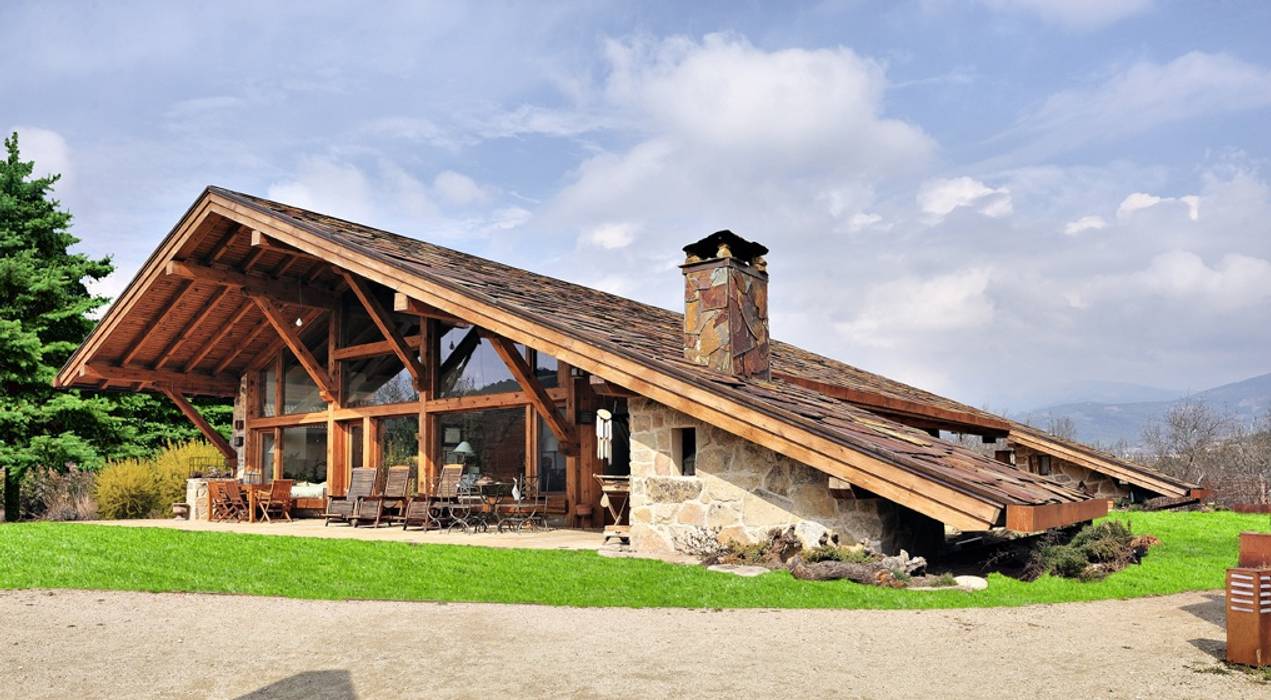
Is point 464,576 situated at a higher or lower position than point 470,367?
Answer: lower

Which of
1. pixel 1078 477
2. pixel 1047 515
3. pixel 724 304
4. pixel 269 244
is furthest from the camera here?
pixel 1078 477

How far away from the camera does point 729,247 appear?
10.0m

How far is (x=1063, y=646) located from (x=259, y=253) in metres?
11.7

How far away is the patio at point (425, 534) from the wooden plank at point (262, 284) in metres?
3.32

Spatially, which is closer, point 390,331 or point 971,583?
point 971,583

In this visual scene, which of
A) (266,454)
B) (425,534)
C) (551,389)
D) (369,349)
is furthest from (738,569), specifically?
(266,454)

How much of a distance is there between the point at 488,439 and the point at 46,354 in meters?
10.5

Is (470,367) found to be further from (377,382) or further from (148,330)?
(148,330)

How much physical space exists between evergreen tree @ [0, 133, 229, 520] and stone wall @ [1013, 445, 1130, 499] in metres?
15.9

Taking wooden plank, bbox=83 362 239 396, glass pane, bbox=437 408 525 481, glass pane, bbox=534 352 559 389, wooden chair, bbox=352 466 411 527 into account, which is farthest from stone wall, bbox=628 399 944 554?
wooden plank, bbox=83 362 239 396

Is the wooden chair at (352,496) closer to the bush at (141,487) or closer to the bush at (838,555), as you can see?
the bush at (141,487)

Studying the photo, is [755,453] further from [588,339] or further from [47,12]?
[47,12]

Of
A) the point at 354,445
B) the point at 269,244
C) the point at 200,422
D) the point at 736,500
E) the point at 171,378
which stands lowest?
the point at 736,500

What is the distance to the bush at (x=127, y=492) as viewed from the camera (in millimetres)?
15875
